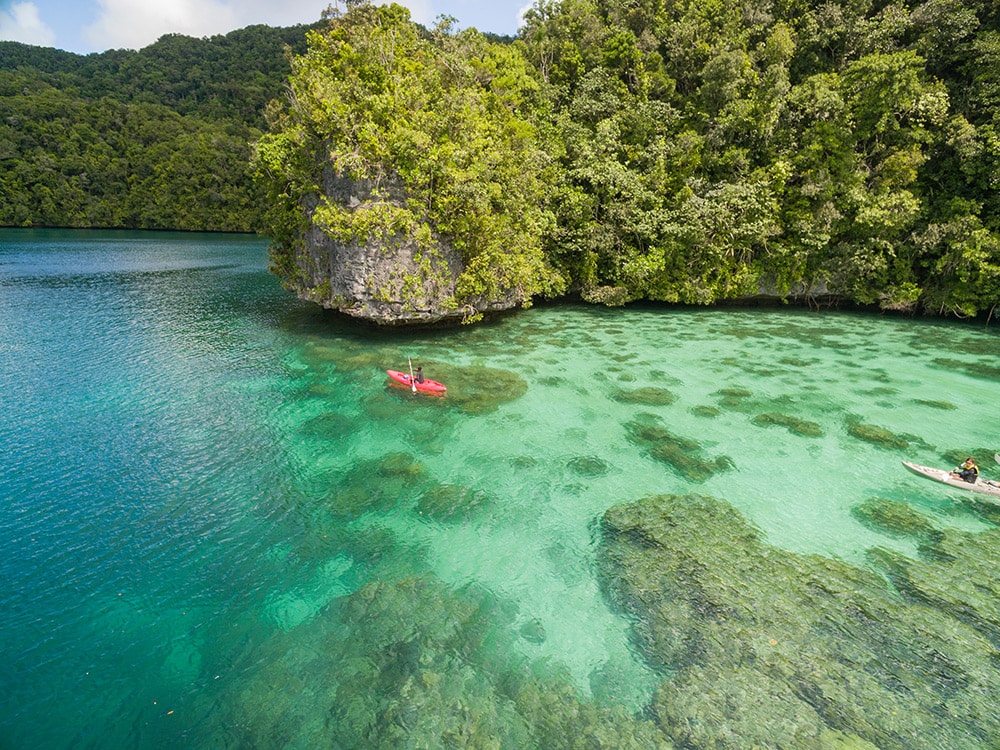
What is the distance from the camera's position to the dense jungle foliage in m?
23.2

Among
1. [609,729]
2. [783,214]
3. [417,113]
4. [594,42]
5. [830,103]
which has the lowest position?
[609,729]

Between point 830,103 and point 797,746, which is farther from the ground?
point 830,103

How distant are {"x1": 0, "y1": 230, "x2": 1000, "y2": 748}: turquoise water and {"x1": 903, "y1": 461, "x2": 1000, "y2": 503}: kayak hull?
0.93 ft

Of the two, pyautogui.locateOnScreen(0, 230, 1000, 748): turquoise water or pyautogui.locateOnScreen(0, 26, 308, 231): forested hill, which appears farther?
pyautogui.locateOnScreen(0, 26, 308, 231): forested hill

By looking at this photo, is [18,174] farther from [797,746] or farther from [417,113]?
[797,746]

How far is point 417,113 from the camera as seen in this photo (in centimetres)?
2238

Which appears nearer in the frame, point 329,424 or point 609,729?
point 609,729

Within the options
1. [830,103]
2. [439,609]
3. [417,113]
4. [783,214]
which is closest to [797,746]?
[439,609]

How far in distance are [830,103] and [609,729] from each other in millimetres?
35926

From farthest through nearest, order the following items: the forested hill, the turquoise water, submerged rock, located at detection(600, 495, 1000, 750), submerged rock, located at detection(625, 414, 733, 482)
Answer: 1. the forested hill
2. submerged rock, located at detection(625, 414, 733, 482)
3. the turquoise water
4. submerged rock, located at detection(600, 495, 1000, 750)

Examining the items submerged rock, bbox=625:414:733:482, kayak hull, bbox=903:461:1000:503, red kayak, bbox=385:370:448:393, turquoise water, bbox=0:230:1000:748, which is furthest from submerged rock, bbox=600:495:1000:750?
red kayak, bbox=385:370:448:393

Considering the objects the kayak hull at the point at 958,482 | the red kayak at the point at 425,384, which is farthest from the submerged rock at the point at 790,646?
the red kayak at the point at 425,384

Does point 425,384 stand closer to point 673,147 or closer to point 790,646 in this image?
point 790,646

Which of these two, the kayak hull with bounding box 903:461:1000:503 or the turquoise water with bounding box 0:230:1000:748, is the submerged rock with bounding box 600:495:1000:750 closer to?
the turquoise water with bounding box 0:230:1000:748
